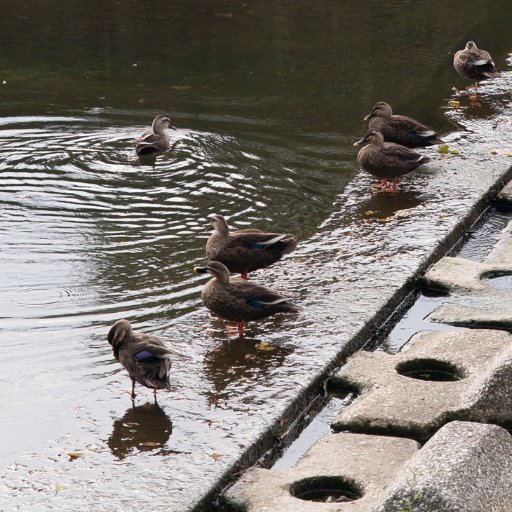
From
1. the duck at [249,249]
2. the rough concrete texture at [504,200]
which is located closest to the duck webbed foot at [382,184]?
the rough concrete texture at [504,200]

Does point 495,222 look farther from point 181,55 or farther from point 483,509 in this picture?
point 181,55

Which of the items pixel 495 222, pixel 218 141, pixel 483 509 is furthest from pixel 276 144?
pixel 483 509

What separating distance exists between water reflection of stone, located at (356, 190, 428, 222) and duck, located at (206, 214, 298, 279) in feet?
6.08

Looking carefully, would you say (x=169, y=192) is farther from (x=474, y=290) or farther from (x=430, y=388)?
(x=430, y=388)

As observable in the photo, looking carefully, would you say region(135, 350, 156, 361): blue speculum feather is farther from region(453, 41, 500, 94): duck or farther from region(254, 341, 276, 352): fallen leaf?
region(453, 41, 500, 94): duck

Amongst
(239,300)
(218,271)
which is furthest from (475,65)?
(239,300)

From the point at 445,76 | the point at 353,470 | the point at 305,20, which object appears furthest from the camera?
the point at 305,20

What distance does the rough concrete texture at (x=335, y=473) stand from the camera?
17.8ft

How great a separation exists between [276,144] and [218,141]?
0.64m

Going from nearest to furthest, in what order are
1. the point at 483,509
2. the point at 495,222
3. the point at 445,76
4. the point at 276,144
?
the point at 483,509
the point at 495,222
the point at 276,144
the point at 445,76

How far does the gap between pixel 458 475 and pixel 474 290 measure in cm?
360

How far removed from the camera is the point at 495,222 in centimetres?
1037

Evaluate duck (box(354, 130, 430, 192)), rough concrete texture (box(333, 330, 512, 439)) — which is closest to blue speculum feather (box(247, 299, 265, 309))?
rough concrete texture (box(333, 330, 512, 439))

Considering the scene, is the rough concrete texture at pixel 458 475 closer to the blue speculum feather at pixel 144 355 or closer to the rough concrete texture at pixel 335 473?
the rough concrete texture at pixel 335 473
